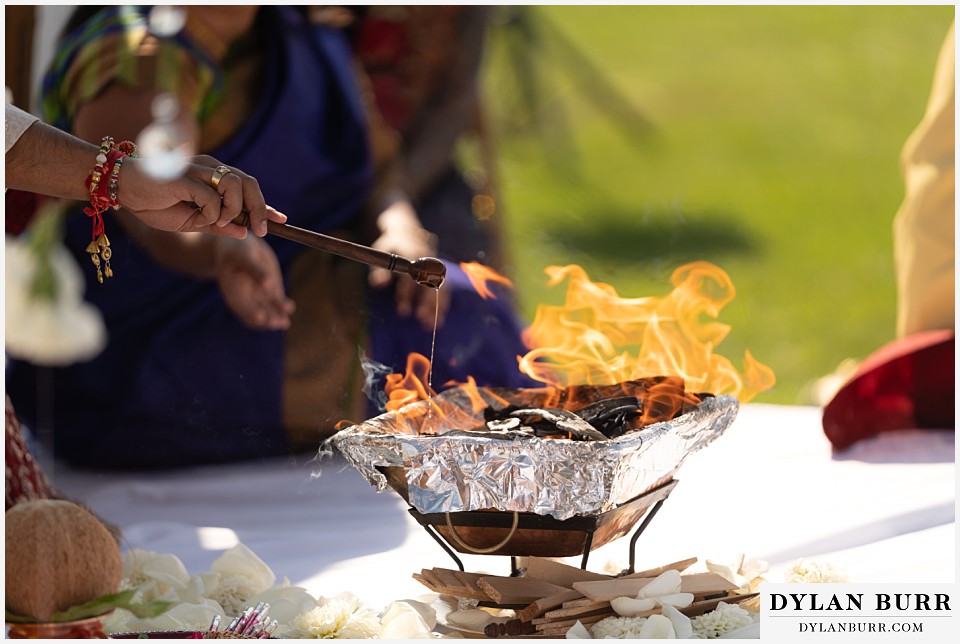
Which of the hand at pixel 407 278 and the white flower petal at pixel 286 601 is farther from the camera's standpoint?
the hand at pixel 407 278

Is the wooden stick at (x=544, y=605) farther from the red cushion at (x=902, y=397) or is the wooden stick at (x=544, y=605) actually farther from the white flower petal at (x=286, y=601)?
the red cushion at (x=902, y=397)

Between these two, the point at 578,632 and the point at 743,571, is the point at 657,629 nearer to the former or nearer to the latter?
the point at 578,632

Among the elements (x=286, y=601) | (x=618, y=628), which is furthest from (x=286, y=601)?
(x=618, y=628)

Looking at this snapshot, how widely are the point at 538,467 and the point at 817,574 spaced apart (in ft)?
1.69

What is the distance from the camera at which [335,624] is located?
156 centimetres

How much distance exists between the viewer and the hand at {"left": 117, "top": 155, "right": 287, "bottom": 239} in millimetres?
1477

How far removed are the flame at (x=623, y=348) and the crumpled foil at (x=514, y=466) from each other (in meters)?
0.29

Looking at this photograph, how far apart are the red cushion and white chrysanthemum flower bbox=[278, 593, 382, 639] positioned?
136cm

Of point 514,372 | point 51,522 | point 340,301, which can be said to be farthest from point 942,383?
point 51,522

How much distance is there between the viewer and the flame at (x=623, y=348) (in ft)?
6.26

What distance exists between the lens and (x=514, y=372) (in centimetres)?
243

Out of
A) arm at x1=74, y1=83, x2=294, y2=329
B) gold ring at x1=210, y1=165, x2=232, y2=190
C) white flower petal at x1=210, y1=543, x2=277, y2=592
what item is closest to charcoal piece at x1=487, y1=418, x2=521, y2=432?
white flower petal at x1=210, y1=543, x2=277, y2=592

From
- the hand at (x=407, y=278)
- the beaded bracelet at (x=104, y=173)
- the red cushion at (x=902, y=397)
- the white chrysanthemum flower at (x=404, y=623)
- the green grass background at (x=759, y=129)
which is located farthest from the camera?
the green grass background at (x=759, y=129)

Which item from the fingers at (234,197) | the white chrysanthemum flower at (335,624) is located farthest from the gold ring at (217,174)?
the white chrysanthemum flower at (335,624)
